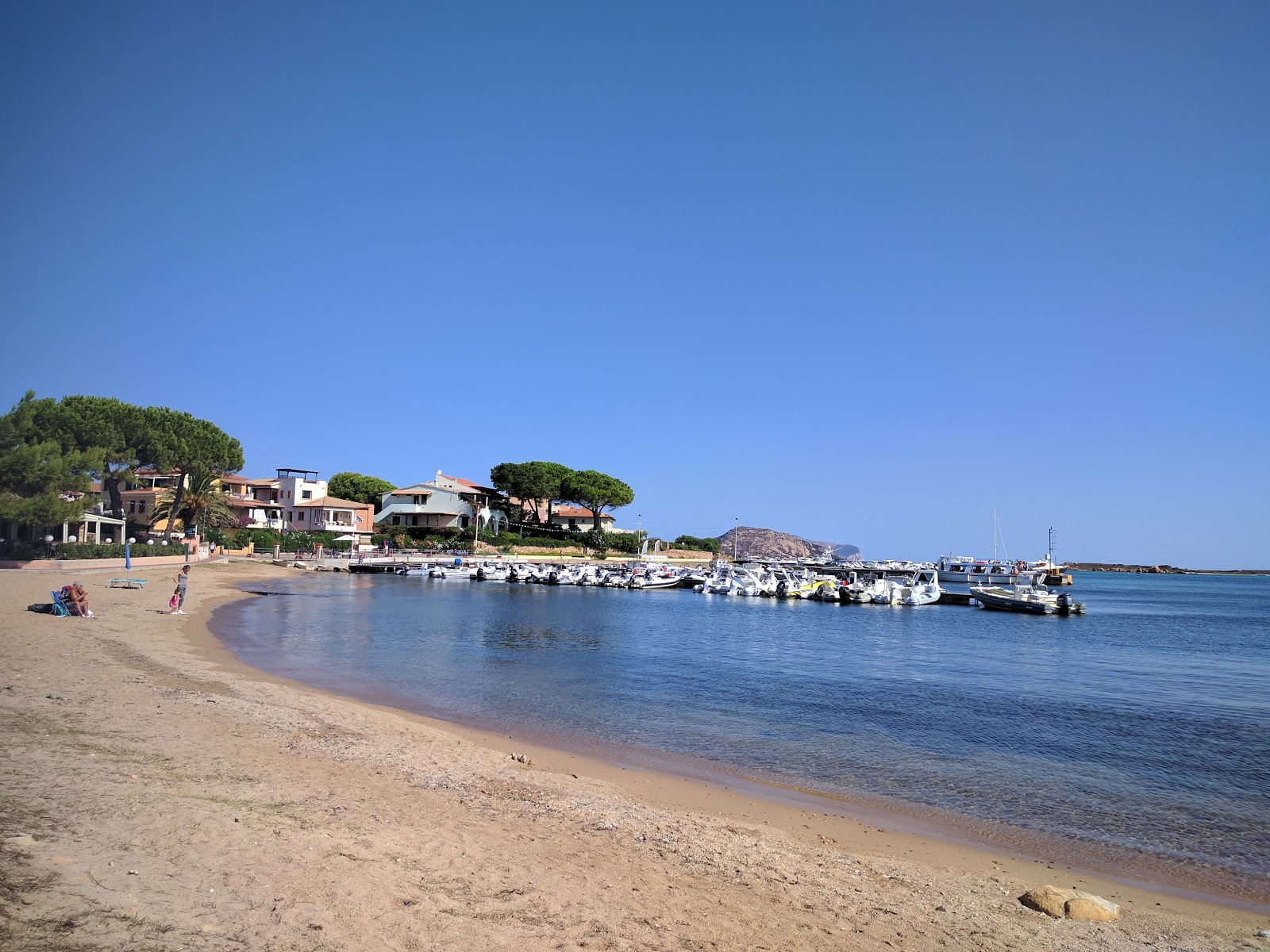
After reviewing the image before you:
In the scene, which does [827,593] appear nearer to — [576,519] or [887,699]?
[887,699]

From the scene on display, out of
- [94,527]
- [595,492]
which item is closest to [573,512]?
[595,492]

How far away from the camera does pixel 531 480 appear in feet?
350

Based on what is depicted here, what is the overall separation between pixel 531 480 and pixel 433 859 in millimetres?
100270

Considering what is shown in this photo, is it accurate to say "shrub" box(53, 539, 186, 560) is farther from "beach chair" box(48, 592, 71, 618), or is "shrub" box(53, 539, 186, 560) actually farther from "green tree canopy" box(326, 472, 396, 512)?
"green tree canopy" box(326, 472, 396, 512)

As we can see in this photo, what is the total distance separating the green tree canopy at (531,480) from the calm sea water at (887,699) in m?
60.9

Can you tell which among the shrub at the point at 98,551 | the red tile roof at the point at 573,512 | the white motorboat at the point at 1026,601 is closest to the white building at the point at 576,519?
the red tile roof at the point at 573,512

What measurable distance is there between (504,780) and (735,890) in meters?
4.39

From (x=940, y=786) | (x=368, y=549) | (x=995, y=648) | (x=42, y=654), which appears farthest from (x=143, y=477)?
(x=940, y=786)

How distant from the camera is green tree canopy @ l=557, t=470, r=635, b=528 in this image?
110 m

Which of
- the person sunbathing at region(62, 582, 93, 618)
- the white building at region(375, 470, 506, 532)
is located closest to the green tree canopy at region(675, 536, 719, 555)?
the white building at region(375, 470, 506, 532)

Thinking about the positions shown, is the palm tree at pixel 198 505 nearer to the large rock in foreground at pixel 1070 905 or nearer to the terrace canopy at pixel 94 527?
the terrace canopy at pixel 94 527

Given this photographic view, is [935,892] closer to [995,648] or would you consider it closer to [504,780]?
[504,780]

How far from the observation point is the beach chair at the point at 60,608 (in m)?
23.7

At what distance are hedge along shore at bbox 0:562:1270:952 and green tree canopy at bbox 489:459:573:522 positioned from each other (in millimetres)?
94057
